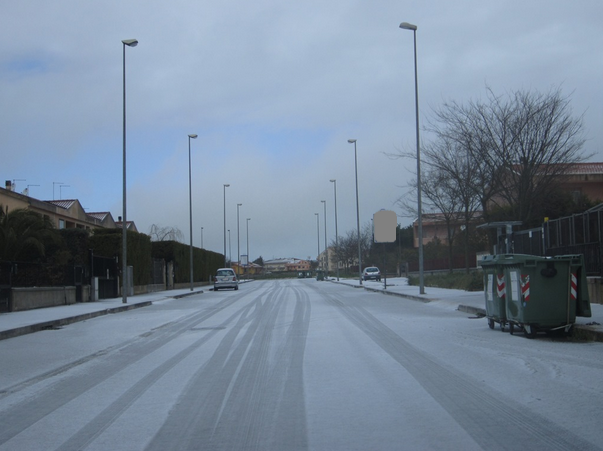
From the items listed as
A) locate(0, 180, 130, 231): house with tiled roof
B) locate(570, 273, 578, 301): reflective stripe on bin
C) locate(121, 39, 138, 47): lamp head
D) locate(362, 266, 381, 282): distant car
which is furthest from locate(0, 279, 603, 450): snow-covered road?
locate(362, 266, 381, 282): distant car

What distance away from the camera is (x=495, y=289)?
1412 cm

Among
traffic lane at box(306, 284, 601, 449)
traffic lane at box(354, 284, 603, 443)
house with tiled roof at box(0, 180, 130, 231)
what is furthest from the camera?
house with tiled roof at box(0, 180, 130, 231)

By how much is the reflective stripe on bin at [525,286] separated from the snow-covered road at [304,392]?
2.97 feet

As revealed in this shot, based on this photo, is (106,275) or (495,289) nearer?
(495,289)

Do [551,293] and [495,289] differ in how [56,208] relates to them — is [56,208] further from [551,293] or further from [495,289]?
[551,293]

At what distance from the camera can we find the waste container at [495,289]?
13719 millimetres

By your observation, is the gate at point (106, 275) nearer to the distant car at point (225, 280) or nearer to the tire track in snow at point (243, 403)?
the distant car at point (225, 280)

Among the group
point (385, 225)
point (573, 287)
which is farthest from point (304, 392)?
point (385, 225)

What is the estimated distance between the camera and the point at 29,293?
77.1 feet

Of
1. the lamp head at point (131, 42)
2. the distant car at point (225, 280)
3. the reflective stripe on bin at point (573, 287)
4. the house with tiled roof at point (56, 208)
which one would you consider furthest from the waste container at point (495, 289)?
the distant car at point (225, 280)

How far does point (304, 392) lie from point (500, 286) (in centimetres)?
765

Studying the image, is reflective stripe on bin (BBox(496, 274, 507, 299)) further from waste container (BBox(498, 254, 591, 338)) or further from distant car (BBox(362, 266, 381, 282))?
distant car (BBox(362, 266, 381, 282))

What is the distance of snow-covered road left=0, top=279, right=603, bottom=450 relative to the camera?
5.71 m

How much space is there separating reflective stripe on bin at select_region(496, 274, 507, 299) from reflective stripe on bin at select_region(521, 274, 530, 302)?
1159mm
